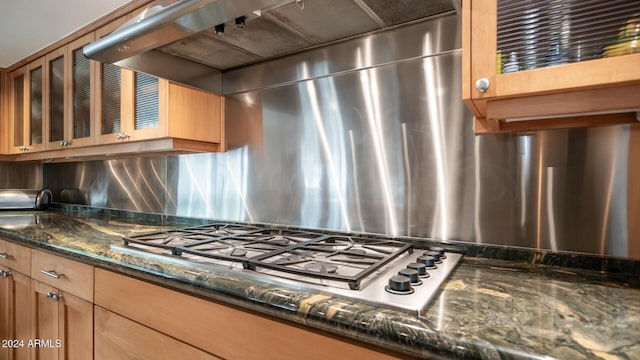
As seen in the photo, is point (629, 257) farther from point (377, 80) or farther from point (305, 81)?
point (305, 81)

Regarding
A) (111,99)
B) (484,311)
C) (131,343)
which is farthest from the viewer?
(111,99)

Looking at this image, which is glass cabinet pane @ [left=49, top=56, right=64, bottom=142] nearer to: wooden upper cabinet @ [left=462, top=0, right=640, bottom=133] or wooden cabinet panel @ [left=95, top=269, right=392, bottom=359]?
wooden cabinet panel @ [left=95, top=269, right=392, bottom=359]

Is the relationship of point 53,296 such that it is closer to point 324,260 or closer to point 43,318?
point 43,318

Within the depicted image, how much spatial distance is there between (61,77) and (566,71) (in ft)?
8.88

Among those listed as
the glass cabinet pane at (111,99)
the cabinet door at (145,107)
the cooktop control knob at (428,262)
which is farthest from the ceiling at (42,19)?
the cooktop control knob at (428,262)

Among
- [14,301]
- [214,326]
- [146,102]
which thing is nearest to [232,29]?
[146,102]

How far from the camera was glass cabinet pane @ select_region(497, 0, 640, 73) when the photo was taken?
63cm

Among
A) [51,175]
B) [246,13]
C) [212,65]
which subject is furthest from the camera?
[51,175]

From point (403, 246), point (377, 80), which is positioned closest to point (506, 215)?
point (403, 246)

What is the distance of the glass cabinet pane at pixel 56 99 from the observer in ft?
7.09

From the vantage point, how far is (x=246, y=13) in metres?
0.89

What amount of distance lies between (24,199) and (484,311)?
3.21m

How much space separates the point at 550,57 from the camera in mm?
692

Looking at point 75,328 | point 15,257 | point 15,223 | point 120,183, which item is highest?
point 120,183
